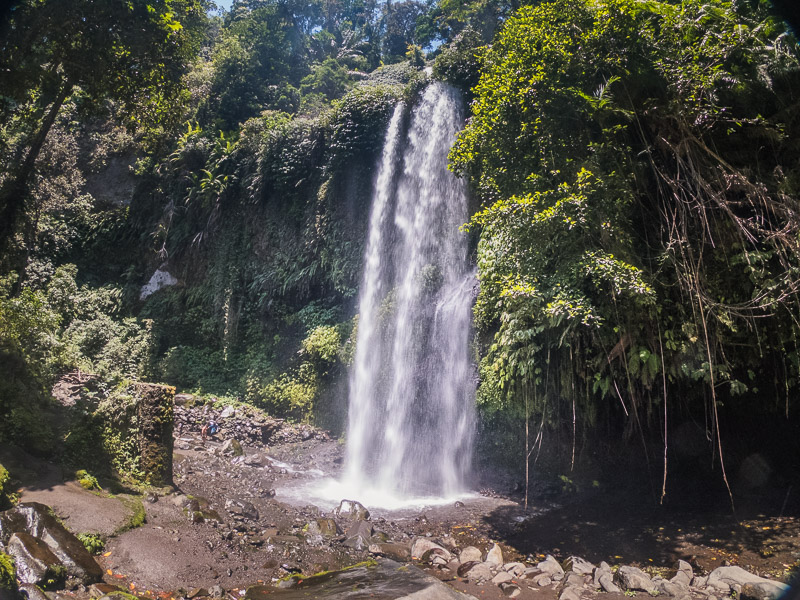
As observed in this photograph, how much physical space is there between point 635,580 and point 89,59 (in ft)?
34.8

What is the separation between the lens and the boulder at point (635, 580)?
16.0 feet

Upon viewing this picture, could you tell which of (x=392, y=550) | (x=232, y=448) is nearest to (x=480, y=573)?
(x=392, y=550)

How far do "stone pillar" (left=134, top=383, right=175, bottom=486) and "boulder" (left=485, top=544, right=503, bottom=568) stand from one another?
16.4 feet

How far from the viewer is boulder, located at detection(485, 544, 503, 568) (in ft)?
19.0

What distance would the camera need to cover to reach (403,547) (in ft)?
21.0

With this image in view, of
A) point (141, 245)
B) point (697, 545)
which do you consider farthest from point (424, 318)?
point (141, 245)

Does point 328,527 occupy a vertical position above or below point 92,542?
below

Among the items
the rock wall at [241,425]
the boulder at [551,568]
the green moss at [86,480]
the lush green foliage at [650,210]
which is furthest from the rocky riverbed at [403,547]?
the rock wall at [241,425]

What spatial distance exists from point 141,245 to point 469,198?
13666mm

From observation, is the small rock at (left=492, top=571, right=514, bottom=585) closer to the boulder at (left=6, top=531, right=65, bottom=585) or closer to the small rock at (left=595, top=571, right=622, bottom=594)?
the small rock at (left=595, top=571, right=622, bottom=594)

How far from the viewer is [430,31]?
25047 millimetres

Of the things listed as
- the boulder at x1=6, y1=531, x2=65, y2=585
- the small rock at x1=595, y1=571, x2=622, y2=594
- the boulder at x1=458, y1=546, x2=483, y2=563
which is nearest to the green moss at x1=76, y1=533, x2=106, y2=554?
the boulder at x1=6, y1=531, x2=65, y2=585

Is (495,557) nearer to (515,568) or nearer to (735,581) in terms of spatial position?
(515,568)

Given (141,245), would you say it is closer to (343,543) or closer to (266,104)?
(266,104)
